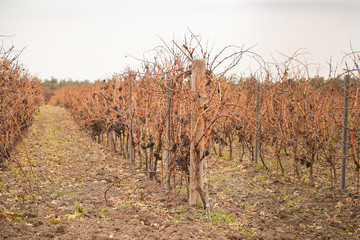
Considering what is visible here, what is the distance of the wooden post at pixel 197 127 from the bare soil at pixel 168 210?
0.81 ft

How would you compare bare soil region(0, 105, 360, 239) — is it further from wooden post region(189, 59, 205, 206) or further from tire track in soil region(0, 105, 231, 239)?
wooden post region(189, 59, 205, 206)

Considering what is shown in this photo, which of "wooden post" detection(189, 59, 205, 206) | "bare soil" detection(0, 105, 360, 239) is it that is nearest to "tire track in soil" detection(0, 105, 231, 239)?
"bare soil" detection(0, 105, 360, 239)

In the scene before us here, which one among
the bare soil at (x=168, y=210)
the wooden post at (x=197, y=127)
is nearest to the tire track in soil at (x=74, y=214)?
the bare soil at (x=168, y=210)

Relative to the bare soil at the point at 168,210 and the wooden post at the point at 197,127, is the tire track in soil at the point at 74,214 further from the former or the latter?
the wooden post at the point at 197,127

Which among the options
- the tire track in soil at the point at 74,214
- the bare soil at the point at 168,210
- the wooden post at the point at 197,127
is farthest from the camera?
the wooden post at the point at 197,127

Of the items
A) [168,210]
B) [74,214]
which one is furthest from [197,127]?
[74,214]

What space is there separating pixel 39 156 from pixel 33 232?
4272mm

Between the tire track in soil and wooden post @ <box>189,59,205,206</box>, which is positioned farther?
wooden post @ <box>189,59,205,206</box>

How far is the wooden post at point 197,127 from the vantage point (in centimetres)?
357

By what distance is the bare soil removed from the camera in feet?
10.5

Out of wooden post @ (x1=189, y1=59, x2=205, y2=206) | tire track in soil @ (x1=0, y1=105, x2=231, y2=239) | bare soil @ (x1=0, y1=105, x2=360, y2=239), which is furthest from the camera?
wooden post @ (x1=189, y1=59, x2=205, y2=206)

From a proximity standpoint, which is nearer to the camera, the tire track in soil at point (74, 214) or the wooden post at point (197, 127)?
Result: the tire track in soil at point (74, 214)

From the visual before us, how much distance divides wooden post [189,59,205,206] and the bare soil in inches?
9.7

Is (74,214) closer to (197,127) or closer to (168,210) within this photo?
(168,210)
